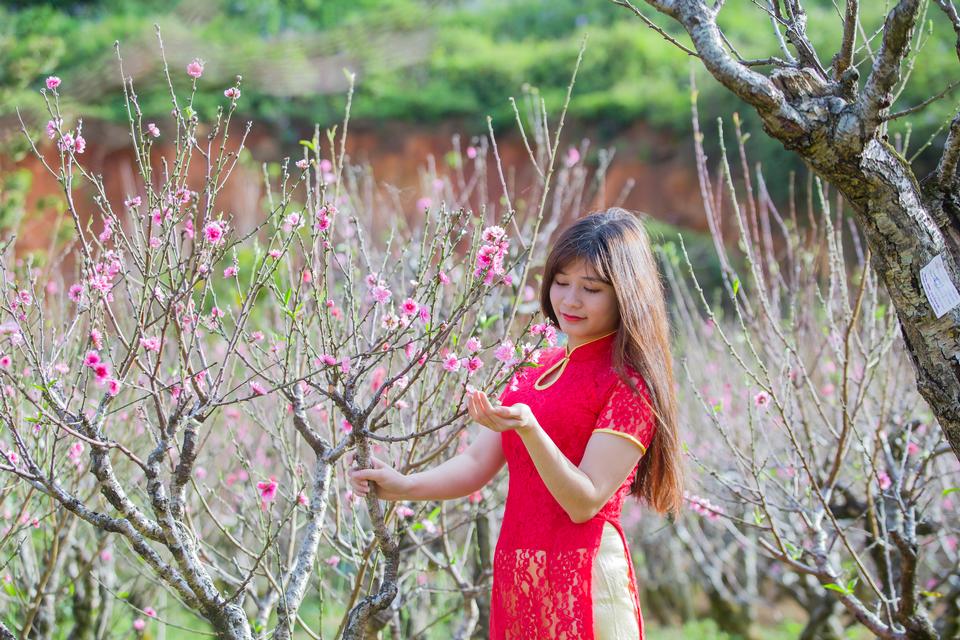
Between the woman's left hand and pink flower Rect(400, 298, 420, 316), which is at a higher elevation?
pink flower Rect(400, 298, 420, 316)

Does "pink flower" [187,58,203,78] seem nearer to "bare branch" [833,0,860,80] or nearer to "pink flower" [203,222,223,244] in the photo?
"pink flower" [203,222,223,244]

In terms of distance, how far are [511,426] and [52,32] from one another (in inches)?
570

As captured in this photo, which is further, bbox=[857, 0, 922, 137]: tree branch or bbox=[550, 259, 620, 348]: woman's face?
bbox=[550, 259, 620, 348]: woman's face

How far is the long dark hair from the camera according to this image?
1.88 meters

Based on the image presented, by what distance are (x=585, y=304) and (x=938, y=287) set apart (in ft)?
2.09

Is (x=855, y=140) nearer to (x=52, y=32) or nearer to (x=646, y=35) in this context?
(x=52, y=32)

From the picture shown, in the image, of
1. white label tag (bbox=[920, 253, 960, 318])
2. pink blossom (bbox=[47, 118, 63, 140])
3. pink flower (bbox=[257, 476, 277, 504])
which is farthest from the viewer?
pink flower (bbox=[257, 476, 277, 504])

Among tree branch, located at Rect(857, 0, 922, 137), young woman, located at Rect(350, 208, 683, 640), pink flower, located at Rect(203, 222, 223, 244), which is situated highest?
pink flower, located at Rect(203, 222, 223, 244)

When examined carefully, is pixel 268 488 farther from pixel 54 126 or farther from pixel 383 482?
pixel 54 126

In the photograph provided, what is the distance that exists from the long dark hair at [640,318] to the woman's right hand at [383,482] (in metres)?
0.48

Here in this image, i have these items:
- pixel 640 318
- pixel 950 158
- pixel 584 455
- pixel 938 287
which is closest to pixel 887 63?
→ pixel 950 158

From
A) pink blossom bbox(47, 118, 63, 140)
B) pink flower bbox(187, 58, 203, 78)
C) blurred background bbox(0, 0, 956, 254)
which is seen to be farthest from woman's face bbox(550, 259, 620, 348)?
blurred background bbox(0, 0, 956, 254)

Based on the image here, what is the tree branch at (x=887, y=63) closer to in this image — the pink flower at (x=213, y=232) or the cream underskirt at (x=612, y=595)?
the cream underskirt at (x=612, y=595)

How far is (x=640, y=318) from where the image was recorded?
189cm
